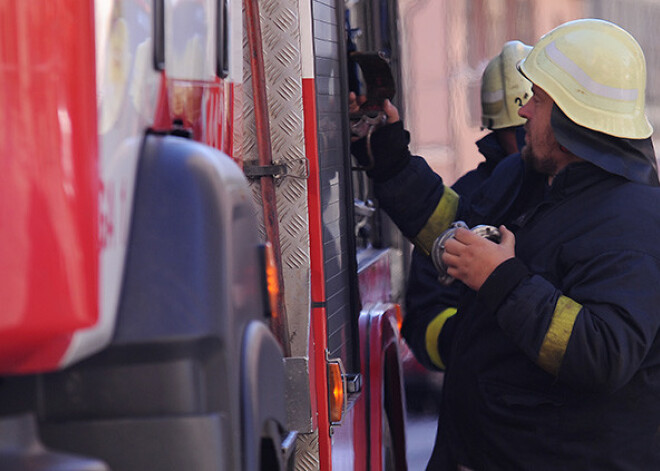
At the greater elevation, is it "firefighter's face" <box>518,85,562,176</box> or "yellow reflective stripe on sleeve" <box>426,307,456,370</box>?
"firefighter's face" <box>518,85,562,176</box>

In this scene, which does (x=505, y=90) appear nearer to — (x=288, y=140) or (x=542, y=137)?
(x=542, y=137)

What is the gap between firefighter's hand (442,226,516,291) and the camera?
9.75ft

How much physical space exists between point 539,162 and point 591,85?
322 mm

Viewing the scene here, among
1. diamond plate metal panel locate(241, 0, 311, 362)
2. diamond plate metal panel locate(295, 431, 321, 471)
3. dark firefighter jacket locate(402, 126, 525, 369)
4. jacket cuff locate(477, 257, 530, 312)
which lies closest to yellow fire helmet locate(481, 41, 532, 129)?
dark firefighter jacket locate(402, 126, 525, 369)

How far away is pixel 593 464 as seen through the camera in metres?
2.93

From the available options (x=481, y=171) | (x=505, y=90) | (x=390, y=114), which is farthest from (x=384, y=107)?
(x=505, y=90)

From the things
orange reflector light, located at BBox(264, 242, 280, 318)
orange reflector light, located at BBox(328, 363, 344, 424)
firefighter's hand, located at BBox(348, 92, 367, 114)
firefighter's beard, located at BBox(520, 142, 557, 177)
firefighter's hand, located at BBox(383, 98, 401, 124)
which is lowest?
orange reflector light, located at BBox(328, 363, 344, 424)

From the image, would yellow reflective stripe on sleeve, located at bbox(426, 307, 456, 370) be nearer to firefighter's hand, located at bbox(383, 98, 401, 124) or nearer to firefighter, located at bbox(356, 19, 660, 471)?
firefighter, located at bbox(356, 19, 660, 471)

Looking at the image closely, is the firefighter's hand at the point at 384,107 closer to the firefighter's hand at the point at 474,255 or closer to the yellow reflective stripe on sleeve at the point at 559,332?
the firefighter's hand at the point at 474,255

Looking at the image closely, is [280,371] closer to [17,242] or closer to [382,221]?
[17,242]

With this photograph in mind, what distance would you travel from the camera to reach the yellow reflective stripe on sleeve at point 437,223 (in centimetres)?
391

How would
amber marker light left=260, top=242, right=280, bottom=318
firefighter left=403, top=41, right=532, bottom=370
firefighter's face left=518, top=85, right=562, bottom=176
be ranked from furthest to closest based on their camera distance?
firefighter left=403, top=41, right=532, bottom=370, firefighter's face left=518, top=85, right=562, bottom=176, amber marker light left=260, top=242, right=280, bottom=318

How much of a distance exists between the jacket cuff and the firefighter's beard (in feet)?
1.50

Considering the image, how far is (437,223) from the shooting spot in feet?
12.8
